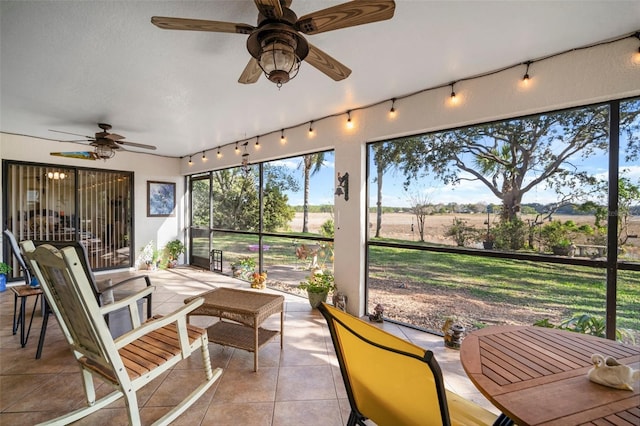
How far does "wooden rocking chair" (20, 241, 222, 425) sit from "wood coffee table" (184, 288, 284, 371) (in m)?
0.44

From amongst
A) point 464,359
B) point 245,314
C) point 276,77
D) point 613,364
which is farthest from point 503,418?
point 276,77

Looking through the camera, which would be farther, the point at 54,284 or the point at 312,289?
the point at 312,289

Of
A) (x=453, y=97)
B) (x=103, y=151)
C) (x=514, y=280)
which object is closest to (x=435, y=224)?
(x=514, y=280)

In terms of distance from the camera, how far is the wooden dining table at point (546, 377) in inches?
35.2

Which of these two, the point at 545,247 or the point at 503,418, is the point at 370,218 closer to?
the point at 545,247

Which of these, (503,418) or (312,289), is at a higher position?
(503,418)

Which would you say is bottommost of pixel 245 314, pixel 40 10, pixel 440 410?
pixel 245 314

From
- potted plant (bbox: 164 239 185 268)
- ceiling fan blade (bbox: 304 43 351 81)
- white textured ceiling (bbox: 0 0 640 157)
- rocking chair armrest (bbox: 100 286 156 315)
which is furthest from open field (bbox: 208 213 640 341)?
potted plant (bbox: 164 239 185 268)

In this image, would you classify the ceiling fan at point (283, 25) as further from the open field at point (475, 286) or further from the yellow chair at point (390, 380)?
the open field at point (475, 286)

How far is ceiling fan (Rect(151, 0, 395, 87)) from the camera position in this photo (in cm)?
134

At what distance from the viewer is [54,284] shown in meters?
1.57

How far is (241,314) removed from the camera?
2385 mm

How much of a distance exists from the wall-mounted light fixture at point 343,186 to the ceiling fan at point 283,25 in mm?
2180

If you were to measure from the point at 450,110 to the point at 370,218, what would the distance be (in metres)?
1.59
